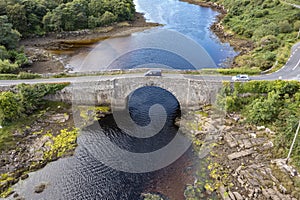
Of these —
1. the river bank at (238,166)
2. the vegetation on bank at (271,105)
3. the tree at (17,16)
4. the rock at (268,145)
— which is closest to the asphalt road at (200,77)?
the vegetation on bank at (271,105)

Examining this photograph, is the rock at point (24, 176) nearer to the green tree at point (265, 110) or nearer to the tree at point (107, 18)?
the green tree at point (265, 110)

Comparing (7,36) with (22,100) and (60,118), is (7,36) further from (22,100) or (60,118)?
(60,118)

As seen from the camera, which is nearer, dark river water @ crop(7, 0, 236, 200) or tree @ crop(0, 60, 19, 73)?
dark river water @ crop(7, 0, 236, 200)

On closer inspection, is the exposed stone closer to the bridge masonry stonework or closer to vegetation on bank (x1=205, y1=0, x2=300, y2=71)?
the bridge masonry stonework

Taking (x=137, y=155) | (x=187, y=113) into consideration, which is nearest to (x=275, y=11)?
(x=187, y=113)

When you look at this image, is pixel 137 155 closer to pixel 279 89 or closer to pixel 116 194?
pixel 116 194

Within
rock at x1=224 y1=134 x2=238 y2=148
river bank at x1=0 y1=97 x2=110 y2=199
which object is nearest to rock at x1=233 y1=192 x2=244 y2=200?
rock at x1=224 y1=134 x2=238 y2=148

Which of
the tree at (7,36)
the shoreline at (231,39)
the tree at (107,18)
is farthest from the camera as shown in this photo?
the tree at (107,18)
